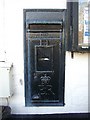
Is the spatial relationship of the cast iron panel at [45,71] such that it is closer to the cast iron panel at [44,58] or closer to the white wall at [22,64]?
the cast iron panel at [44,58]

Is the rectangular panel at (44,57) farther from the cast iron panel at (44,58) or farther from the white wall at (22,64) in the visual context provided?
the white wall at (22,64)

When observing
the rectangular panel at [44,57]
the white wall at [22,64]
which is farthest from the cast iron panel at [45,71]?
the white wall at [22,64]

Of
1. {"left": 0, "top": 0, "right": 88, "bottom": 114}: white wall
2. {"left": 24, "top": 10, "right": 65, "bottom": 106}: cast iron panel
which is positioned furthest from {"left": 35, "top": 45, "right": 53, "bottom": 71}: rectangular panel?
{"left": 0, "top": 0, "right": 88, "bottom": 114}: white wall

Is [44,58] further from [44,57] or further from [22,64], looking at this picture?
[22,64]

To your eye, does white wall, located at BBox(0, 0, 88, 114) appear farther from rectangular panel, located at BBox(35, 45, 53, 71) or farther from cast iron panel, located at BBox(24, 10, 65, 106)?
rectangular panel, located at BBox(35, 45, 53, 71)

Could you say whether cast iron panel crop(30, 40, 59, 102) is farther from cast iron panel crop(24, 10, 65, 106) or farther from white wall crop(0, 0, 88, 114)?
white wall crop(0, 0, 88, 114)

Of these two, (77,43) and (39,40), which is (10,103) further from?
(77,43)

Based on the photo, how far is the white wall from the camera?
3133 mm

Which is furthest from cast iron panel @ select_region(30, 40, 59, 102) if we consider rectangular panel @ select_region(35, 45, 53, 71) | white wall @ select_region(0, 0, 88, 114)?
white wall @ select_region(0, 0, 88, 114)

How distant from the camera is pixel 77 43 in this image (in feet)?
9.97

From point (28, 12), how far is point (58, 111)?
133 cm

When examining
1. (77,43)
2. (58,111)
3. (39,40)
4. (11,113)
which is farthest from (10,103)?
(77,43)

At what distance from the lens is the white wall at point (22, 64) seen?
3.13m

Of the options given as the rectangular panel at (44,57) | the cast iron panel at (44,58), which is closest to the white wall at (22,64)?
the cast iron panel at (44,58)
